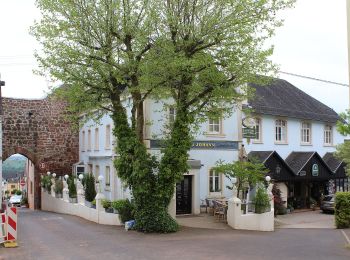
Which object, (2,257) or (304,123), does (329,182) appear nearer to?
(304,123)

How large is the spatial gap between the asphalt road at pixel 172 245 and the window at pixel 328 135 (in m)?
15.0

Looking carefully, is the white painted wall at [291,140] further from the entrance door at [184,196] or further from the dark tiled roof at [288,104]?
the entrance door at [184,196]

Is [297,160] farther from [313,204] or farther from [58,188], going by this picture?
[58,188]

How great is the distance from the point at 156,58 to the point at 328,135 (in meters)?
20.7

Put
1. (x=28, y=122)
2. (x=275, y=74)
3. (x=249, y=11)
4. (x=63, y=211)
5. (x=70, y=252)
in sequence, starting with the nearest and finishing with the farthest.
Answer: (x=70, y=252)
(x=249, y=11)
(x=275, y=74)
(x=63, y=211)
(x=28, y=122)

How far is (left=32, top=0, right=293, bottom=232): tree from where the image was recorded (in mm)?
17500

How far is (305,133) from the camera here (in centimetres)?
3262

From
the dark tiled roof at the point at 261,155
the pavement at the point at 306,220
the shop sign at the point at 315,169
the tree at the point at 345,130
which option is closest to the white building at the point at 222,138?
the dark tiled roof at the point at 261,155

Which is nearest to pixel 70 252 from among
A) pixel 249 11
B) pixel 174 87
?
pixel 174 87

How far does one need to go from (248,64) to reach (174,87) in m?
3.05

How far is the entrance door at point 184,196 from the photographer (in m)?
24.9

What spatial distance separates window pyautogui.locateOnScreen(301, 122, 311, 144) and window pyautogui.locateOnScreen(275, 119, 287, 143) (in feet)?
6.20

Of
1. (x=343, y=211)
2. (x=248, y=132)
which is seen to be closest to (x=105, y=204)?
(x=248, y=132)

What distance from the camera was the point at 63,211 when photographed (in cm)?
3112
